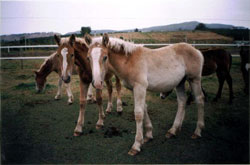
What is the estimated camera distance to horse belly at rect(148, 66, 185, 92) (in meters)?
3.64

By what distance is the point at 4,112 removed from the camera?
5.67 meters

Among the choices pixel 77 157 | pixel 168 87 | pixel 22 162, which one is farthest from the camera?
pixel 168 87

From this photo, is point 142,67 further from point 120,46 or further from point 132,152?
point 132,152

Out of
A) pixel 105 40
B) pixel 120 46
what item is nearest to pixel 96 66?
pixel 105 40

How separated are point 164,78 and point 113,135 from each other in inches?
71.9

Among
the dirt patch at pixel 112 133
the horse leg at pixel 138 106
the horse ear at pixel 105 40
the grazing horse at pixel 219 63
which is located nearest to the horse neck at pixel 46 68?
the dirt patch at pixel 112 133

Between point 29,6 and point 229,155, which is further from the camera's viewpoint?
point 29,6

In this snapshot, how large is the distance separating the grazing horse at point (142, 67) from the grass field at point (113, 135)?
36 cm

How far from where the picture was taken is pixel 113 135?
4176 mm

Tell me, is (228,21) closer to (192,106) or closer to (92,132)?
(192,106)

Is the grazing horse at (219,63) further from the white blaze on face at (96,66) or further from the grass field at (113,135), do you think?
the white blaze on face at (96,66)

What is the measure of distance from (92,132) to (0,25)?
3.02 metres

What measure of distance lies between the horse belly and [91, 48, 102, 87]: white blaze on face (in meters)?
1.12

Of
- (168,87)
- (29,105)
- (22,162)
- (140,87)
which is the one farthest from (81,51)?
(29,105)
